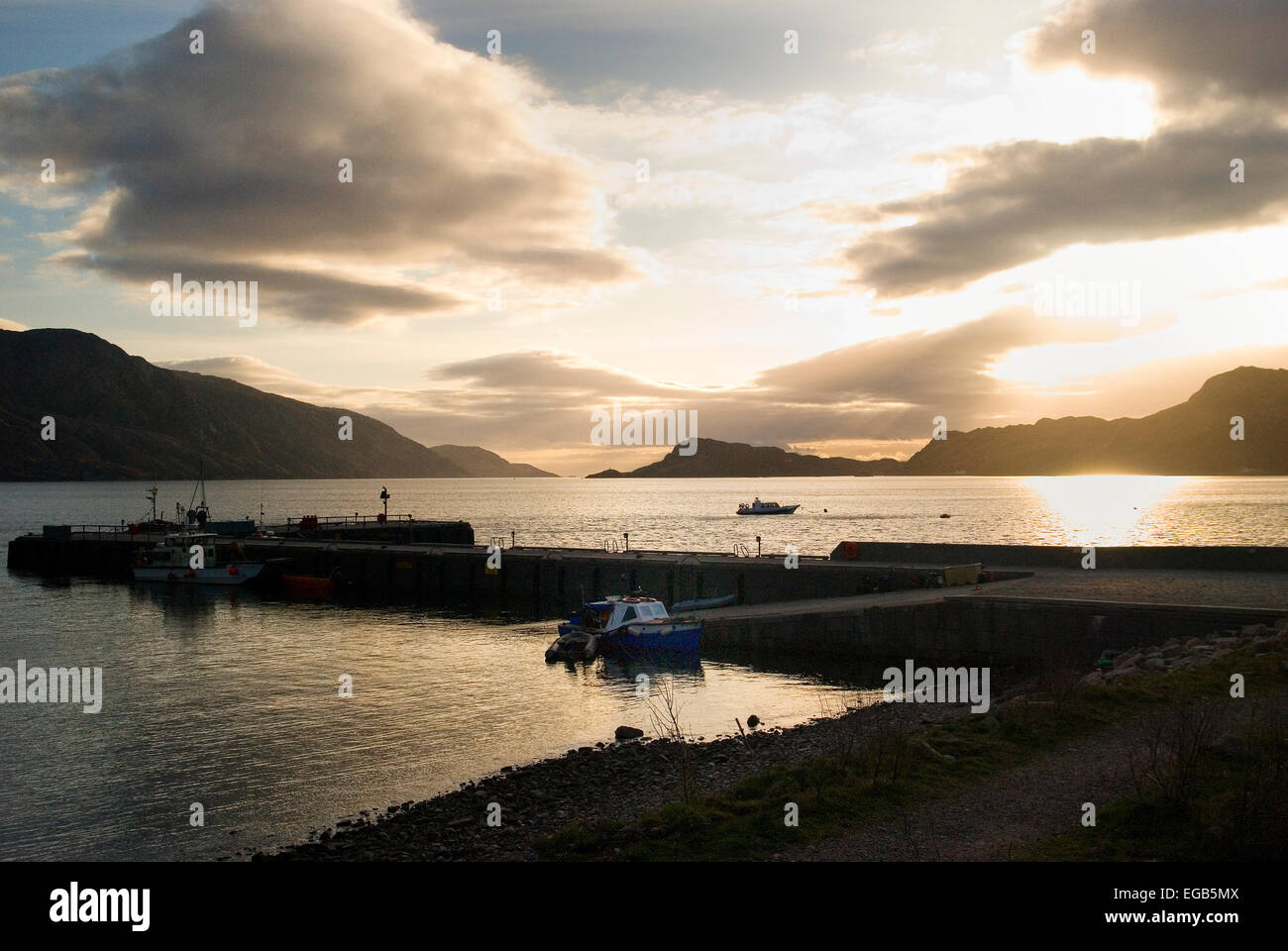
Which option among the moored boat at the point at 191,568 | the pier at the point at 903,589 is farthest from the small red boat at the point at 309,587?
the moored boat at the point at 191,568

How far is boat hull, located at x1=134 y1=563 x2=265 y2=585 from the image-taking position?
72.1m

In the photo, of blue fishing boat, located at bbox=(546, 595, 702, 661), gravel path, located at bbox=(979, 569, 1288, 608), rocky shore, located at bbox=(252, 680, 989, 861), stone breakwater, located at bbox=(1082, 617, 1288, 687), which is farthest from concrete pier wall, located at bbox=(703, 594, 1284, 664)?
rocky shore, located at bbox=(252, 680, 989, 861)

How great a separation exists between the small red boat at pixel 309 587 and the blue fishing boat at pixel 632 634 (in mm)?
34279

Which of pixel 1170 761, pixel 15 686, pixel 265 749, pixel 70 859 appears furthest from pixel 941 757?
pixel 15 686

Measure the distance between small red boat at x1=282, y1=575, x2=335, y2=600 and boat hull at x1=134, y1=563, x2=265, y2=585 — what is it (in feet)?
13.0

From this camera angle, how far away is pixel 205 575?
239 feet

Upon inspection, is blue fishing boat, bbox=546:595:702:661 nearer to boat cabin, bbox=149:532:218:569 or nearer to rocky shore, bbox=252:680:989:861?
rocky shore, bbox=252:680:989:861

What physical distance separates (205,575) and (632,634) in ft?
157

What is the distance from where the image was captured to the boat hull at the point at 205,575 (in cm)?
7206

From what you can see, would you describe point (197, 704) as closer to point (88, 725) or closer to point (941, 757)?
point (88, 725)

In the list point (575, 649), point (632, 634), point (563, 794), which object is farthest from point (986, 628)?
point (563, 794)

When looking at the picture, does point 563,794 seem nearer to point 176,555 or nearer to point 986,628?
point 986,628

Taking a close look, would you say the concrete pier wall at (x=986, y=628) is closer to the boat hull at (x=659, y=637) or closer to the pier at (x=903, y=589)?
the pier at (x=903, y=589)
